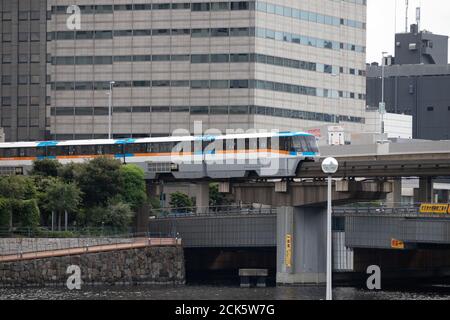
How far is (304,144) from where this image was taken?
115125mm

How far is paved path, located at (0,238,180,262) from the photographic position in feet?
329

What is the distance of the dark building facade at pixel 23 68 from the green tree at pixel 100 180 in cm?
5899

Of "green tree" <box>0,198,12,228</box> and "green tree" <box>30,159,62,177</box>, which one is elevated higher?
"green tree" <box>30,159,62,177</box>

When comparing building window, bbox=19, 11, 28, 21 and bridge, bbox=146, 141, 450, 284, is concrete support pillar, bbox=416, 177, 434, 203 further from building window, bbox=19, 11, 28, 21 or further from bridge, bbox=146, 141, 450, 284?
building window, bbox=19, 11, 28, 21

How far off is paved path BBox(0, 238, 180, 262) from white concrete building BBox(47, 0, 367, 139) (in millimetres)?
56873

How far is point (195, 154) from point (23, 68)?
6627cm

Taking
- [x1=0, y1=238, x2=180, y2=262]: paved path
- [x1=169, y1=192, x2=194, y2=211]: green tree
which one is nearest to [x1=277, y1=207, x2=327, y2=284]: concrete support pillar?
[x1=0, y1=238, x2=180, y2=262]: paved path

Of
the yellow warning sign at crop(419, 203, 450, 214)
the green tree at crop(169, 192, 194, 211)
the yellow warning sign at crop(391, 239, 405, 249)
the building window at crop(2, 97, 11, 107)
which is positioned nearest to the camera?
the yellow warning sign at crop(419, 203, 450, 214)

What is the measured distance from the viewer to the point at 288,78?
172 m

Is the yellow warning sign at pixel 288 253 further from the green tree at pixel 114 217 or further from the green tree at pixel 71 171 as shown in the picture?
the green tree at pixel 71 171

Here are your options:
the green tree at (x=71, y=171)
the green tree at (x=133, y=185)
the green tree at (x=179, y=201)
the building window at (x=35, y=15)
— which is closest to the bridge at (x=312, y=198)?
the green tree at (x=133, y=185)

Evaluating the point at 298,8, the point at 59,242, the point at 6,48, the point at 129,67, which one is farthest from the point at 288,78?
the point at 59,242

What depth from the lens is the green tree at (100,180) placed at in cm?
12162
